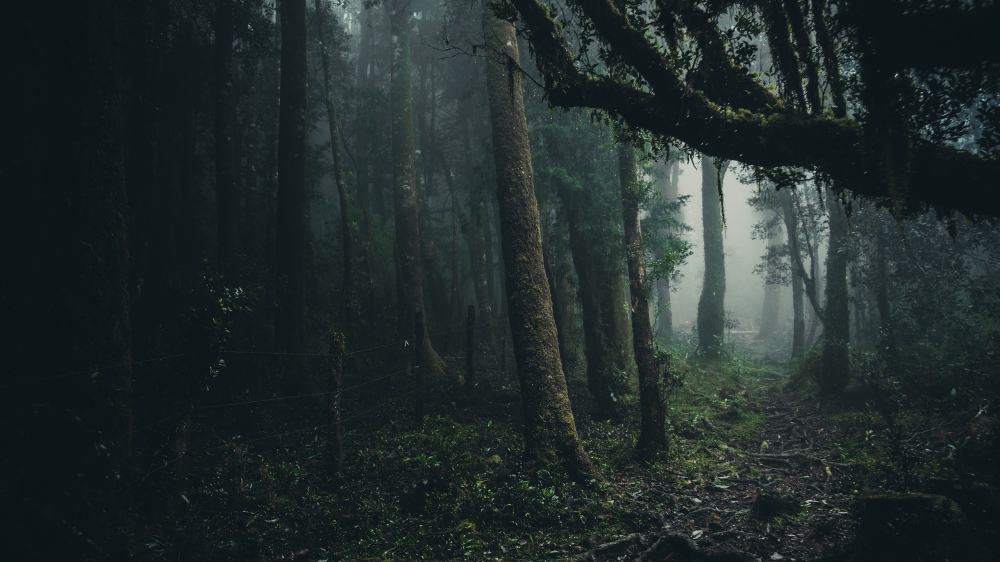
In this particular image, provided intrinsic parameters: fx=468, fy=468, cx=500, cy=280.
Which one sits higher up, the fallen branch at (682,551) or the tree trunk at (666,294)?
the tree trunk at (666,294)

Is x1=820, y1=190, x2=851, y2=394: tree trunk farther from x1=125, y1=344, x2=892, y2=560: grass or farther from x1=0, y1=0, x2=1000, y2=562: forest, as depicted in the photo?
x1=125, y1=344, x2=892, y2=560: grass

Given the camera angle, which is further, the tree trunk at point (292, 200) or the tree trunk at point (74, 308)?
the tree trunk at point (292, 200)

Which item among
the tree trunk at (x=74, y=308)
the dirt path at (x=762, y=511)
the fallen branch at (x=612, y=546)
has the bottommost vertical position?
the dirt path at (x=762, y=511)

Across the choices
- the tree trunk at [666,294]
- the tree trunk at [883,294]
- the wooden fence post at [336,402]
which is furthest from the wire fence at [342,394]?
the tree trunk at [666,294]

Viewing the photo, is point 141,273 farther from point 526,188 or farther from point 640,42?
point 640,42

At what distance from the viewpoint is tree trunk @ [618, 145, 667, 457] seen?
8.07 meters

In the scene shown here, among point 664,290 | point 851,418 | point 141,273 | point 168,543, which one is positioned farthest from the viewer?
point 664,290

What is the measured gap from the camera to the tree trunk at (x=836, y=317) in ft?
39.4

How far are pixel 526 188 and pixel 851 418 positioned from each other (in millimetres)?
8728

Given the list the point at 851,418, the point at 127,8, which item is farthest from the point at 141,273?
the point at 851,418

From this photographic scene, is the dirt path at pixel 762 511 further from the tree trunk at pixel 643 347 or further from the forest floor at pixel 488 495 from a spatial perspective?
the tree trunk at pixel 643 347

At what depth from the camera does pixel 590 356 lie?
34.4 ft

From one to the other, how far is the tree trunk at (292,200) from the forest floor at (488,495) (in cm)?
163

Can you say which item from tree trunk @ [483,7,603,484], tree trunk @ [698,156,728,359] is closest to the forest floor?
tree trunk @ [483,7,603,484]
